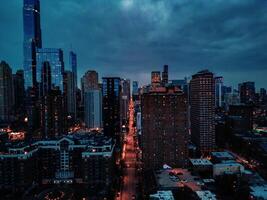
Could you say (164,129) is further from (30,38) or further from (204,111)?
(30,38)

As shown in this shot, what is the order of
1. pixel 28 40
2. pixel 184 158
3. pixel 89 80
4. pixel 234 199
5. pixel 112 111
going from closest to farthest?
pixel 234 199
pixel 184 158
pixel 112 111
pixel 28 40
pixel 89 80

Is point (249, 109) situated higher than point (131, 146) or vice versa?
point (249, 109)

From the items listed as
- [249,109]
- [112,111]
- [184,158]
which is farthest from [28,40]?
[184,158]

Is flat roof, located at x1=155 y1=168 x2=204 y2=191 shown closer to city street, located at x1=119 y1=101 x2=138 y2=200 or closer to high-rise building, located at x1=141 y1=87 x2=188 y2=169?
city street, located at x1=119 y1=101 x2=138 y2=200

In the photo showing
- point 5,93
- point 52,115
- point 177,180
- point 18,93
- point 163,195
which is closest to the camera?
point 163,195

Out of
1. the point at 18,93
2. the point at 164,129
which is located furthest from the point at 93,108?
the point at 18,93

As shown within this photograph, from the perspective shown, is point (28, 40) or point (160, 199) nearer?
point (160, 199)

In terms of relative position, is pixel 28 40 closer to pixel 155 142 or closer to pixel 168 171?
pixel 155 142
